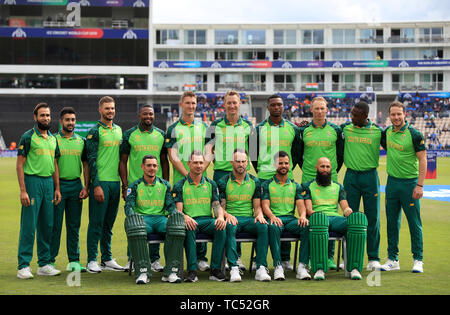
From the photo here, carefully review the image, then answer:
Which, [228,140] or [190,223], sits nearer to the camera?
[190,223]

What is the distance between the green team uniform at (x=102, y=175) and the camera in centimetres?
795

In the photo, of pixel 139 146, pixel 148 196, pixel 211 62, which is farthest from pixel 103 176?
pixel 211 62

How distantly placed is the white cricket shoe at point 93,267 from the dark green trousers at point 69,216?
21 cm

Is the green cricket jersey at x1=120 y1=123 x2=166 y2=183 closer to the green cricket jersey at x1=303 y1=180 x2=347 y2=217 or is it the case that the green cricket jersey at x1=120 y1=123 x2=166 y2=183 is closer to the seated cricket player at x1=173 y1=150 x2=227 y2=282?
the seated cricket player at x1=173 y1=150 x2=227 y2=282

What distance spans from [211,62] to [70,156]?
59737 millimetres

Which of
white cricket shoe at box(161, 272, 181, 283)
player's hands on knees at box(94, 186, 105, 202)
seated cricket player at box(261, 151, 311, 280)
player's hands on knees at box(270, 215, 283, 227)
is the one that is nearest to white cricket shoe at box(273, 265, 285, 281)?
seated cricket player at box(261, 151, 311, 280)

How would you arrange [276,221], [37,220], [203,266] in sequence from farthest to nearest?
[203,266], [37,220], [276,221]

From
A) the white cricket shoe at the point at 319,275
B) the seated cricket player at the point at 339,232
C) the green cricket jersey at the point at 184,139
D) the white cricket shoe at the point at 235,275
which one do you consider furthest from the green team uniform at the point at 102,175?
the white cricket shoe at the point at 319,275

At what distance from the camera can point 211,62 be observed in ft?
219

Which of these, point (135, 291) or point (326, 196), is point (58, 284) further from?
point (326, 196)

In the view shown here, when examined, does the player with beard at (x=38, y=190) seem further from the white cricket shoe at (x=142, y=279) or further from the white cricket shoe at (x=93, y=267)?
the white cricket shoe at (x=142, y=279)

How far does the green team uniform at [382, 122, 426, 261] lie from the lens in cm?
787

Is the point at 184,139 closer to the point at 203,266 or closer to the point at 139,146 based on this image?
the point at 139,146

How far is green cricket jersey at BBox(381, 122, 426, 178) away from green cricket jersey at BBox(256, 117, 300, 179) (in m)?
1.30
